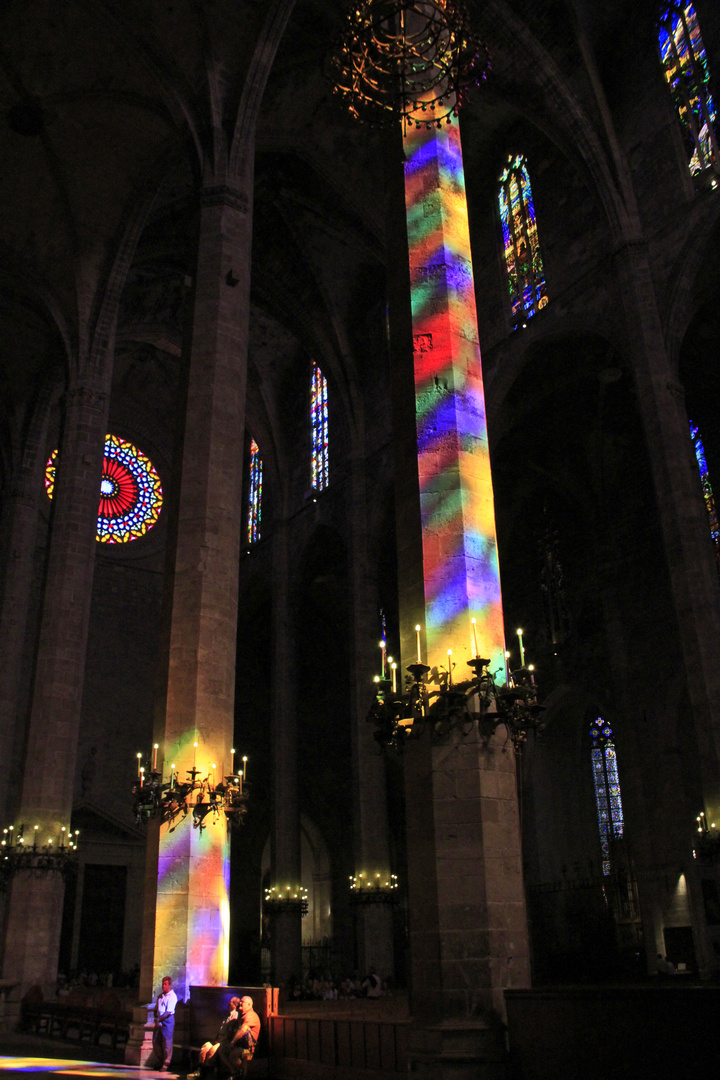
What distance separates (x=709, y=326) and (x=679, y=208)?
383 cm

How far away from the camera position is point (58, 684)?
17750 millimetres

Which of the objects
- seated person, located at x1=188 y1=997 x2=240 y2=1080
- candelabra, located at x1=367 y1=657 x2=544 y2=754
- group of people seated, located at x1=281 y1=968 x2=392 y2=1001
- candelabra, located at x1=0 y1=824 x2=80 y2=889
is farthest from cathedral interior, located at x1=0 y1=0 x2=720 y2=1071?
seated person, located at x1=188 y1=997 x2=240 y2=1080

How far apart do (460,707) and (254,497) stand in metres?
24.7

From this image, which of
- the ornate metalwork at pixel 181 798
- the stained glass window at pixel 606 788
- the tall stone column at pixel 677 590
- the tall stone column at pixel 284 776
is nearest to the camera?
the ornate metalwork at pixel 181 798

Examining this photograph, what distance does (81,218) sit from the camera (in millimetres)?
20875

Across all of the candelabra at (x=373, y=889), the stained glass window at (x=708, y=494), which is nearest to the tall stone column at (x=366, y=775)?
the candelabra at (x=373, y=889)

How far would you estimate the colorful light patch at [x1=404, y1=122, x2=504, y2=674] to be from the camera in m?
7.41

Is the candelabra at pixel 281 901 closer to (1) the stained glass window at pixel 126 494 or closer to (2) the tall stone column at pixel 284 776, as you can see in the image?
(2) the tall stone column at pixel 284 776

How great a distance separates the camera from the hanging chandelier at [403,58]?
8414 millimetres

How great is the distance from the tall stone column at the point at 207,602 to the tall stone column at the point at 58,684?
20.9 feet

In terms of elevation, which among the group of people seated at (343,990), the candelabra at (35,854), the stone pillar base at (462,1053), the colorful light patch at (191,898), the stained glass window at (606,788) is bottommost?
the group of people seated at (343,990)

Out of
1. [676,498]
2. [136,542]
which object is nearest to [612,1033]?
[676,498]

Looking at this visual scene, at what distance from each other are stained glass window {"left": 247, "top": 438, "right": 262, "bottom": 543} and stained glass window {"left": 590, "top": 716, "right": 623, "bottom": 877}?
12838mm

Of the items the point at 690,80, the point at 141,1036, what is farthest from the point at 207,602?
the point at 690,80
